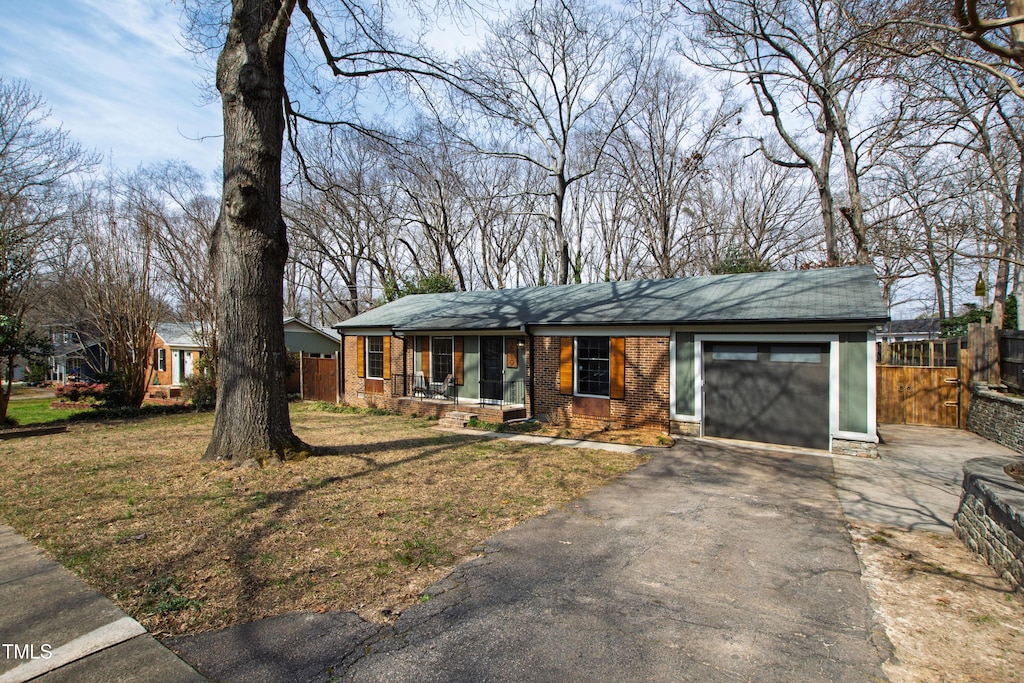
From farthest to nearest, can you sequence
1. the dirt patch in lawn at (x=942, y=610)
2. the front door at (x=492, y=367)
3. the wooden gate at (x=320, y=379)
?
1. the wooden gate at (x=320, y=379)
2. the front door at (x=492, y=367)
3. the dirt patch in lawn at (x=942, y=610)

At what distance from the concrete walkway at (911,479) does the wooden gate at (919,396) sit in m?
1.33

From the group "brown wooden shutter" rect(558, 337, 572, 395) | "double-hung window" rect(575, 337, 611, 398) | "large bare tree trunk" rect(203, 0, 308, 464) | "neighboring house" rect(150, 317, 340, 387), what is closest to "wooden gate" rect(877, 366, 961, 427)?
"double-hung window" rect(575, 337, 611, 398)

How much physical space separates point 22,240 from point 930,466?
2016cm

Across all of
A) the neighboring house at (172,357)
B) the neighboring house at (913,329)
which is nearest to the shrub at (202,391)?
the neighboring house at (172,357)

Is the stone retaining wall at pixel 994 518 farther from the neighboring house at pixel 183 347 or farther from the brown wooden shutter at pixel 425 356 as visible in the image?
the neighboring house at pixel 183 347

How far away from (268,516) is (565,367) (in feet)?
29.6

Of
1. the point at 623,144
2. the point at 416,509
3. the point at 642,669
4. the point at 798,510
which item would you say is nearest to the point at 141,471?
the point at 416,509

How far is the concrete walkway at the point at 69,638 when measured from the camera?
291 cm

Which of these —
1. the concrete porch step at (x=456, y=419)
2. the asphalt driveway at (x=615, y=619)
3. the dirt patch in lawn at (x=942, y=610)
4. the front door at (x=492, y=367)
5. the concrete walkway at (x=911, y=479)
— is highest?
the front door at (x=492, y=367)

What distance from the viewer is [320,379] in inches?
816

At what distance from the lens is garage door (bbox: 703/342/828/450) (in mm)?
10516

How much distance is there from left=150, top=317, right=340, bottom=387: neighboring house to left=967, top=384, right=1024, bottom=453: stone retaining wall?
25595 mm

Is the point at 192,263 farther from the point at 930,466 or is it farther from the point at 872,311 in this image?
the point at 930,466

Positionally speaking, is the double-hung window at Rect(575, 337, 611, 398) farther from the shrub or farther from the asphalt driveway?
the shrub
